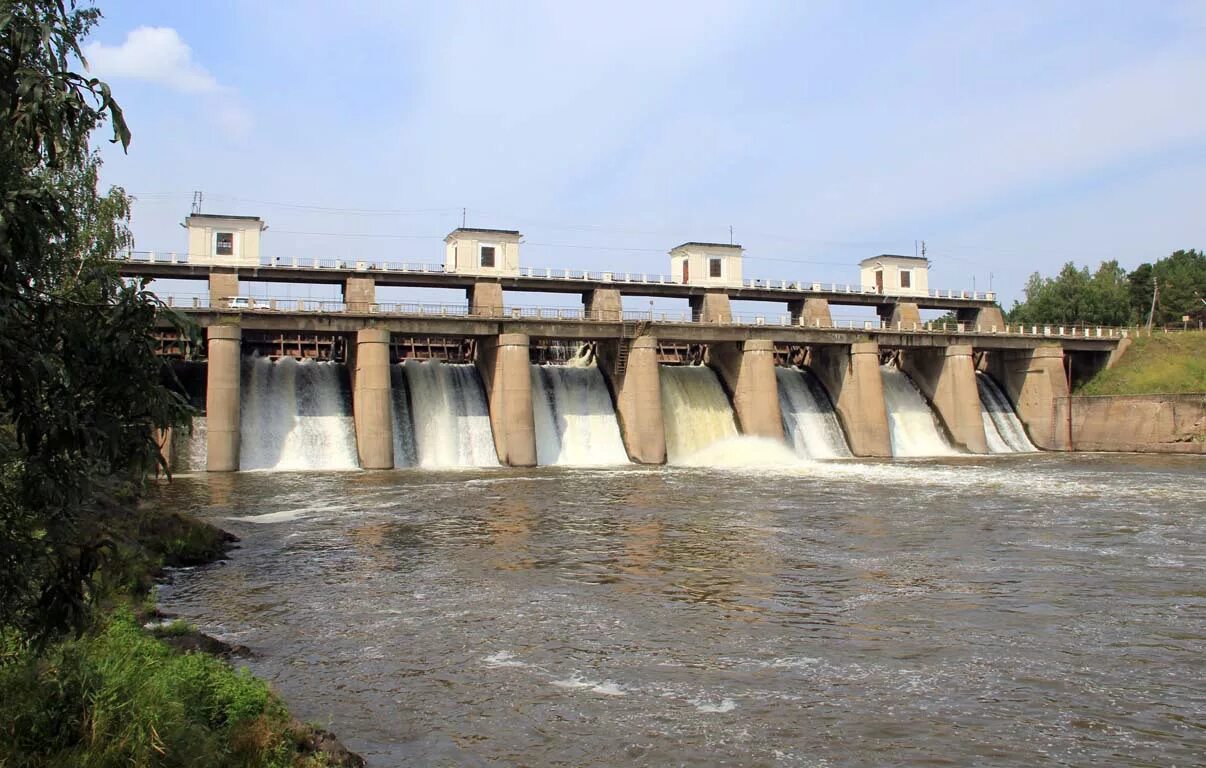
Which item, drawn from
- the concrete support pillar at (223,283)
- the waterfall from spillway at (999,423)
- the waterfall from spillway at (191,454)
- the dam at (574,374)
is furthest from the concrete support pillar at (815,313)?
the waterfall from spillway at (191,454)

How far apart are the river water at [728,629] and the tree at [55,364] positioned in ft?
15.0

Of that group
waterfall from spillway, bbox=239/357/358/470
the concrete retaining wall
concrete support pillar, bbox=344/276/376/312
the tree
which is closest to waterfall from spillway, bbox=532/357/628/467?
waterfall from spillway, bbox=239/357/358/470

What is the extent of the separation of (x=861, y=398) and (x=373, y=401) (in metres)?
27.7

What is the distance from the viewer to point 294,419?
1770 inches

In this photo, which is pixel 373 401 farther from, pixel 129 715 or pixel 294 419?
pixel 129 715

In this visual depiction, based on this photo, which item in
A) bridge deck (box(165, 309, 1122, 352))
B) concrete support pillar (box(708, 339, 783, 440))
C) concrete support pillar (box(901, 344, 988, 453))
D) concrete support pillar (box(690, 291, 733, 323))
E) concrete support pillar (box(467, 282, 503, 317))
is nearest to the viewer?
bridge deck (box(165, 309, 1122, 352))

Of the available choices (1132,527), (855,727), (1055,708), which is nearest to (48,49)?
(855,727)

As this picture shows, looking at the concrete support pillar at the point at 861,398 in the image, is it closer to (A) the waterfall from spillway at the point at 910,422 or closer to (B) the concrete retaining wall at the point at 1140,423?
(A) the waterfall from spillway at the point at 910,422

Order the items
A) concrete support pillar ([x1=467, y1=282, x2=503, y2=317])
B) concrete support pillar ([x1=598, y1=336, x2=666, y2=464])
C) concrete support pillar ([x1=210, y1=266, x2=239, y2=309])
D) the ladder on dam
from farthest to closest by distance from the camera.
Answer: concrete support pillar ([x1=467, y1=282, x2=503, y2=317])
concrete support pillar ([x1=210, y1=266, x2=239, y2=309])
the ladder on dam
concrete support pillar ([x1=598, y1=336, x2=666, y2=464])

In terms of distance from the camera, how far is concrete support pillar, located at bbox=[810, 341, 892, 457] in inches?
2104

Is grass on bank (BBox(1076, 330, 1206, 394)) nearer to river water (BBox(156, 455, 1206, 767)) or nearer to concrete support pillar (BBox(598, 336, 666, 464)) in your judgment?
concrete support pillar (BBox(598, 336, 666, 464))

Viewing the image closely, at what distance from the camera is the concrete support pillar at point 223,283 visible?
5109 cm

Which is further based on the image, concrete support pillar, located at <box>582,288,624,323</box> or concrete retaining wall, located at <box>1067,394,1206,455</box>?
concrete support pillar, located at <box>582,288,624,323</box>

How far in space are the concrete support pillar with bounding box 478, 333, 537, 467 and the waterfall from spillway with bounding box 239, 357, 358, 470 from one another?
697cm
